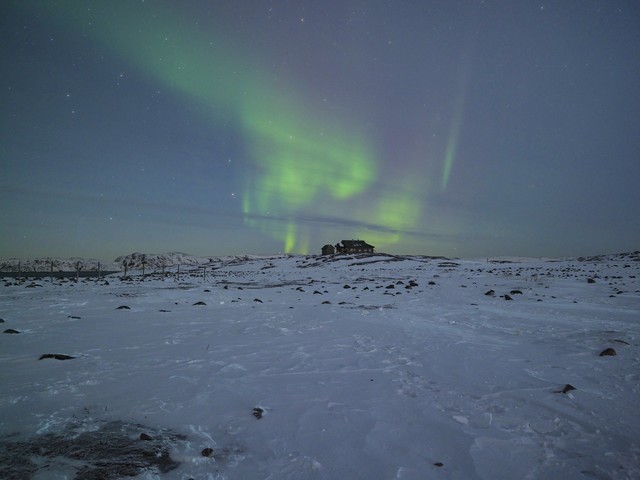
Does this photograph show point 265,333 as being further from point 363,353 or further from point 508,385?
point 508,385

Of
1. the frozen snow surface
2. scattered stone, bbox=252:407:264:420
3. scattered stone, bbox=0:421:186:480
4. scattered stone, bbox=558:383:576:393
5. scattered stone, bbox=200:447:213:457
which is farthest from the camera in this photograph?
scattered stone, bbox=558:383:576:393

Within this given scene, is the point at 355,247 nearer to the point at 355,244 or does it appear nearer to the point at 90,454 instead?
the point at 355,244

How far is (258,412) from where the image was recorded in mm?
3631

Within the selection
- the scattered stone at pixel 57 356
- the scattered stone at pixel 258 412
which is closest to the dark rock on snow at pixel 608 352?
the scattered stone at pixel 258 412

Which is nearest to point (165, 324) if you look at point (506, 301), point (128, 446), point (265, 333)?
point (265, 333)

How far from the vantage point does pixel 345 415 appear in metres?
3.61

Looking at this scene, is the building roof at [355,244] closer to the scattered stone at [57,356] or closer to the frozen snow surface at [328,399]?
the frozen snow surface at [328,399]

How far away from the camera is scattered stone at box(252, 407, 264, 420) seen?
11.7 feet

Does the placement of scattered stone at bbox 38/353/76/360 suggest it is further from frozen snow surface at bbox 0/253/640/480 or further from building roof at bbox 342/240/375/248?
building roof at bbox 342/240/375/248

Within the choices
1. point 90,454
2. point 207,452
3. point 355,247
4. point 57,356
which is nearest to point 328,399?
point 207,452

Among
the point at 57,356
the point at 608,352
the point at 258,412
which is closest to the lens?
the point at 258,412

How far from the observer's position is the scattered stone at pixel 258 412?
3.56 metres

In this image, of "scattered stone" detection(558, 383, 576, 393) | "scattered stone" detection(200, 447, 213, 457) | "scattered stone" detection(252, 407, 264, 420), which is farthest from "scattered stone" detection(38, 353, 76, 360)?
"scattered stone" detection(558, 383, 576, 393)

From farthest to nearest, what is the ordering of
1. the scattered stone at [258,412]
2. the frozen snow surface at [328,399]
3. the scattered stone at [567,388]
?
1. the scattered stone at [567,388]
2. the scattered stone at [258,412]
3. the frozen snow surface at [328,399]
